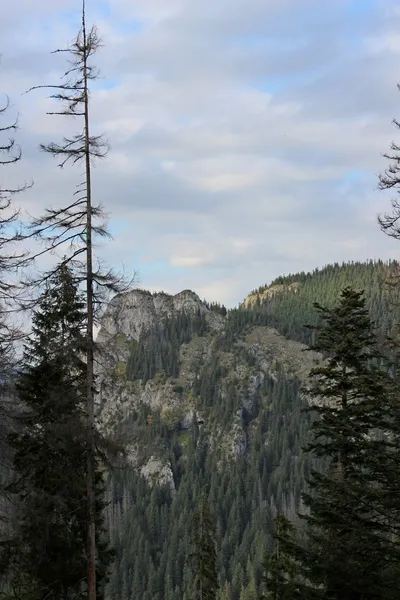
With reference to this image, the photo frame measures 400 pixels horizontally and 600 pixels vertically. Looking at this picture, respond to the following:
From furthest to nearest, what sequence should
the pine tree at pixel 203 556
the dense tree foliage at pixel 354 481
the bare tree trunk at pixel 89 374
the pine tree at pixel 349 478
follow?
the pine tree at pixel 203 556
the bare tree trunk at pixel 89 374
the pine tree at pixel 349 478
the dense tree foliage at pixel 354 481

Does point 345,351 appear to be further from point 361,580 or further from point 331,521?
point 361,580

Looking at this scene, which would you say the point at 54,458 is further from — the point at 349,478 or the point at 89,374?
the point at 349,478

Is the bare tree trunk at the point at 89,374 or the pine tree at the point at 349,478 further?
the bare tree trunk at the point at 89,374

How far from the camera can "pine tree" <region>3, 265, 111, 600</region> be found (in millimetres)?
17312

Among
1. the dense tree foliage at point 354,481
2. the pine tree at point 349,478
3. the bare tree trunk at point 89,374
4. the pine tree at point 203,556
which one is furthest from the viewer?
the pine tree at point 203,556

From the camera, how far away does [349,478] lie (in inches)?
701

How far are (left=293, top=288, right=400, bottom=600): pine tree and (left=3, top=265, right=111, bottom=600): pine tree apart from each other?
6.16 m

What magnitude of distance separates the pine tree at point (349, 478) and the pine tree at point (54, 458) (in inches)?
243

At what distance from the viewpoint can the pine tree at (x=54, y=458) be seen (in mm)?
17312

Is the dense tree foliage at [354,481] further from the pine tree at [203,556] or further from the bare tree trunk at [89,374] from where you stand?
the pine tree at [203,556]

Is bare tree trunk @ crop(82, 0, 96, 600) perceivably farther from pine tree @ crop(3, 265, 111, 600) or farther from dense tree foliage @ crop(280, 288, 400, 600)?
dense tree foliage @ crop(280, 288, 400, 600)

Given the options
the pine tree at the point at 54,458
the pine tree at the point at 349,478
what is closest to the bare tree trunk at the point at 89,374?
the pine tree at the point at 54,458

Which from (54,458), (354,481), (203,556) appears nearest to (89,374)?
(54,458)

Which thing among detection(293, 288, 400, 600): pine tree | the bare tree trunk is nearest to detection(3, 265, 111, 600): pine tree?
the bare tree trunk
